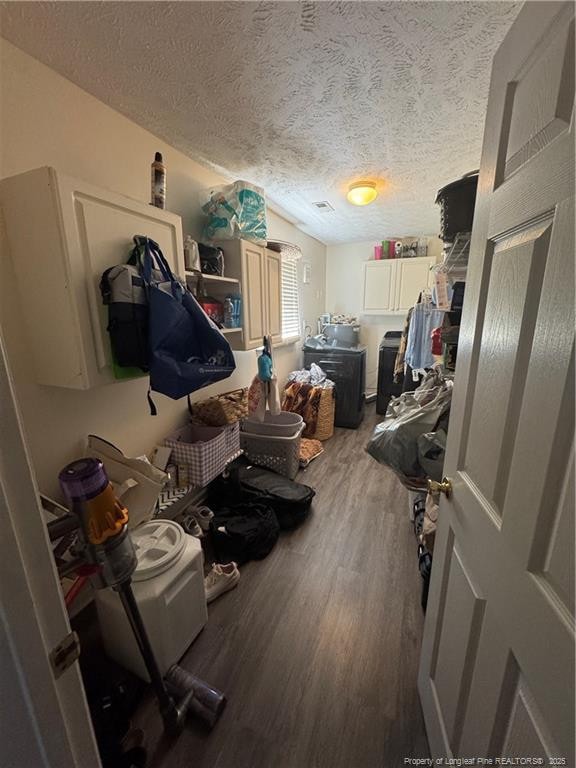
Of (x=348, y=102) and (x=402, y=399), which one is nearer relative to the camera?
(x=348, y=102)

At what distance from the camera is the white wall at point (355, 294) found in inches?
180

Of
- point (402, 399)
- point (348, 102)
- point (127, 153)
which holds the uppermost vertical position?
point (348, 102)

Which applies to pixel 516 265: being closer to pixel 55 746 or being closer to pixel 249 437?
pixel 55 746

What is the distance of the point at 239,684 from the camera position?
4.10 feet

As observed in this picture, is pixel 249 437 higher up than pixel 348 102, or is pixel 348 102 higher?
pixel 348 102

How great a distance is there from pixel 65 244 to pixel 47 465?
3.07ft

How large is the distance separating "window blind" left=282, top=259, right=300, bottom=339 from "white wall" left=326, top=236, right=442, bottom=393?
1193mm

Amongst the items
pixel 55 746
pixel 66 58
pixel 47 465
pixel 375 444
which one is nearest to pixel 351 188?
pixel 66 58

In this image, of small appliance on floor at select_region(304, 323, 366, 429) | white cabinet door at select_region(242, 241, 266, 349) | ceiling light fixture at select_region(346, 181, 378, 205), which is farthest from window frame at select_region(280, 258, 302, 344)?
ceiling light fixture at select_region(346, 181, 378, 205)

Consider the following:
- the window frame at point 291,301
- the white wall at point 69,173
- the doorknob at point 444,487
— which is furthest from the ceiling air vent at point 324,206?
the doorknob at point 444,487

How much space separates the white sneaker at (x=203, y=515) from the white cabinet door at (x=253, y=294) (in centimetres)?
113

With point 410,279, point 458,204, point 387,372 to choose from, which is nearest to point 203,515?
point 458,204

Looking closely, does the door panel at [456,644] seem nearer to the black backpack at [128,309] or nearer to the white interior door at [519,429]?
the white interior door at [519,429]

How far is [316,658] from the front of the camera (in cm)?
135
